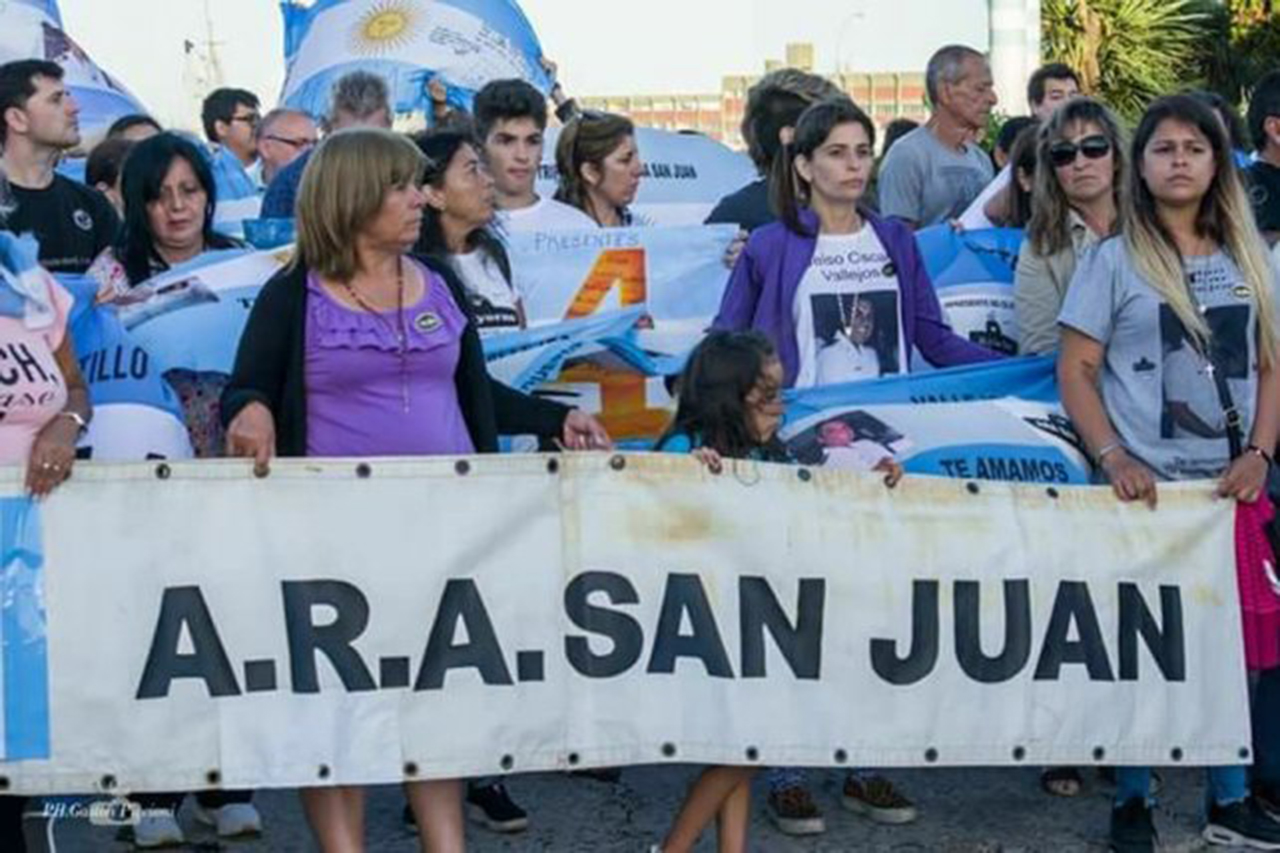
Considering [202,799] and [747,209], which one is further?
[747,209]

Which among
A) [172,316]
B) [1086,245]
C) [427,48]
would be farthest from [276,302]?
[427,48]

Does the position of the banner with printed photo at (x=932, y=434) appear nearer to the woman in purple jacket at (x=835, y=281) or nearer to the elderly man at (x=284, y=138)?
the woman in purple jacket at (x=835, y=281)

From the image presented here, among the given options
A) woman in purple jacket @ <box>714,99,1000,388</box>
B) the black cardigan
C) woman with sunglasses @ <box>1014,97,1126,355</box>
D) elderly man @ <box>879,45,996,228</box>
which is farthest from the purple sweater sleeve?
elderly man @ <box>879,45,996,228</box>

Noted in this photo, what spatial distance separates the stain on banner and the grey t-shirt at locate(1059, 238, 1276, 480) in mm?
2789

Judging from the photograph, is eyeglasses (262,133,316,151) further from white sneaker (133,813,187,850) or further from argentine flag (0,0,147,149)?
white sneaker (133,813,187,850)

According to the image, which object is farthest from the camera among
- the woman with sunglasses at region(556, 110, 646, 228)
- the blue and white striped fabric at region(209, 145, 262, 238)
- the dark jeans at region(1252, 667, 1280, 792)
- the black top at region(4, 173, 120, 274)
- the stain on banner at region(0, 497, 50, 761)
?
the blue and white striped fabric at region(209, 145, 262, 238)

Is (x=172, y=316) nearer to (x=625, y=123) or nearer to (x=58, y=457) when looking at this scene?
(x=58, y=457)

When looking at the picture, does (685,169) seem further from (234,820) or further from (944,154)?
(234,820)

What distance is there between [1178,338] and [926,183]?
322 centimetres

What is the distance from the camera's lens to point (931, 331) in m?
6.77

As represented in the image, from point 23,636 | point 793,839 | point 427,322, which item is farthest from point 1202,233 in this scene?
point 23,636

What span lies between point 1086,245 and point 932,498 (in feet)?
5.14

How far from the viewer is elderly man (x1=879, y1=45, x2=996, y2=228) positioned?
904cm

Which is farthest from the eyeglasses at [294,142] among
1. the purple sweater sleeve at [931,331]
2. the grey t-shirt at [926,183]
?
the purple sweater sleeve at [931,331]
